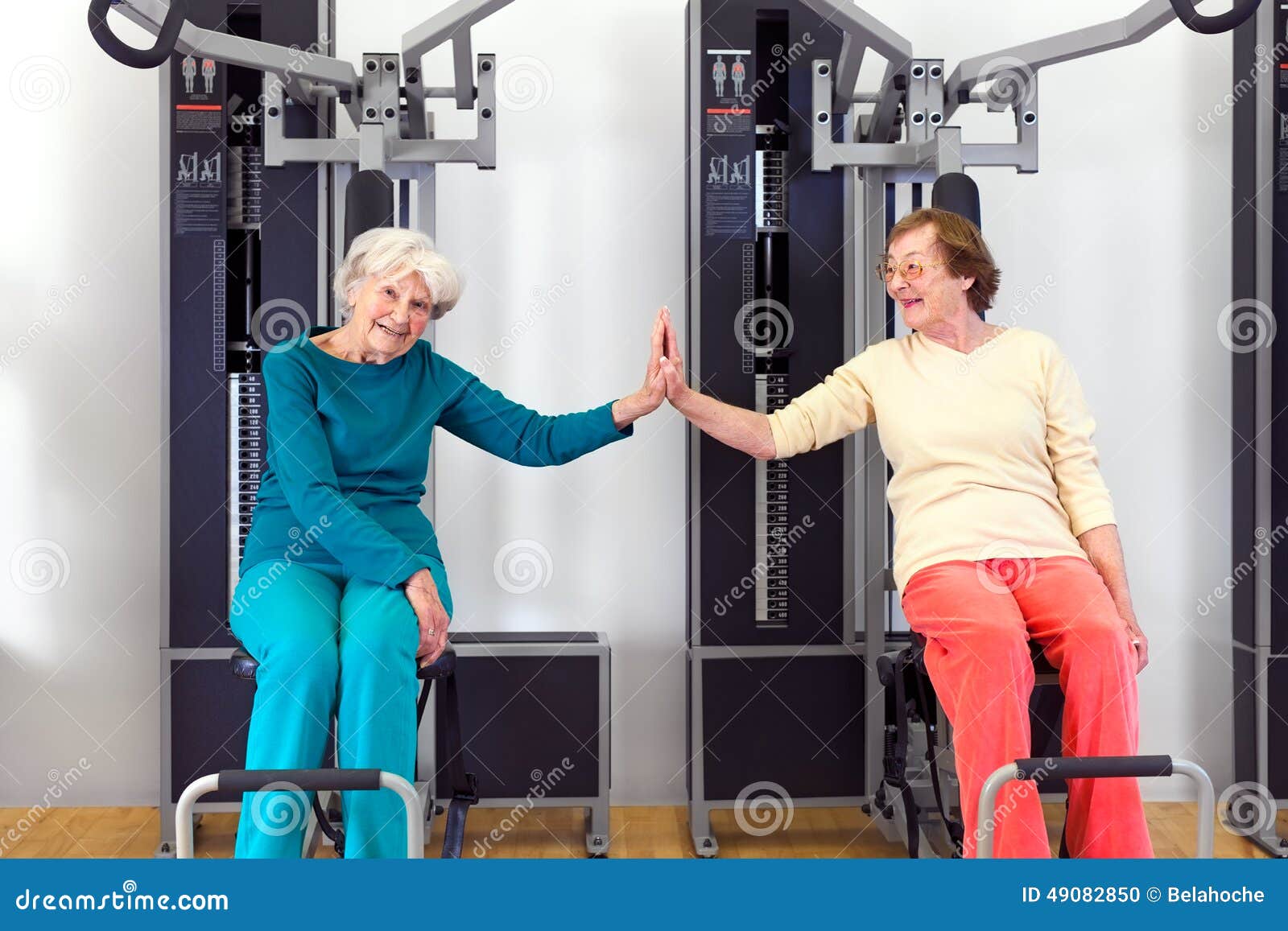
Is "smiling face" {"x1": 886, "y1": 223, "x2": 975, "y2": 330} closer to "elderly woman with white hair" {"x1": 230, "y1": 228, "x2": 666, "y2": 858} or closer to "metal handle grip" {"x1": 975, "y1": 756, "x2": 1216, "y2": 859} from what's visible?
"elderly woman with white hair" {"x1": 230, "y1": 228, "x2": 666, "y2": 858}

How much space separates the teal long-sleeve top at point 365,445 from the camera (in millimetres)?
1867

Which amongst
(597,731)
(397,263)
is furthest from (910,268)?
(597,731)

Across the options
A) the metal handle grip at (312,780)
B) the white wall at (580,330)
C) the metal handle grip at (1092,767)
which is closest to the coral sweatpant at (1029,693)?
the metal handle grip at (1092,767)

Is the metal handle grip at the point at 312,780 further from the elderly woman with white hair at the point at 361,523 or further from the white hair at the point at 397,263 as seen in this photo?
the white hair at the point at 397,263

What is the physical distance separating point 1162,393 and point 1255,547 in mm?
496

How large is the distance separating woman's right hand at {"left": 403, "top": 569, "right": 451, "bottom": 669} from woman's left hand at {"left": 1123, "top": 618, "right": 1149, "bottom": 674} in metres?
1.14

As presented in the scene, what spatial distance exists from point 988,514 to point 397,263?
3.70 feet

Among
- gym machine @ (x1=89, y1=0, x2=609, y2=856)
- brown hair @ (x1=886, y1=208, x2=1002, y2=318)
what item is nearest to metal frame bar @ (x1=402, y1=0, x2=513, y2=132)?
gym machine @ (x1=89, y1=0, x2=609, y2=856)

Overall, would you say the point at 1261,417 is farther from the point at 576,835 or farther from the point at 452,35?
the point at 452,35

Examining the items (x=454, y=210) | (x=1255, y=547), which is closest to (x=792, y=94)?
(x=454, y=210)

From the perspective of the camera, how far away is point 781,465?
8.31 feet

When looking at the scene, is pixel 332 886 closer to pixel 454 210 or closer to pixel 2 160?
pixel 454 210

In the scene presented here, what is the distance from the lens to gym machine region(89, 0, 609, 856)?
243 centimetres

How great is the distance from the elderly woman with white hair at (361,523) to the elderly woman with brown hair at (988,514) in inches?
16.3
